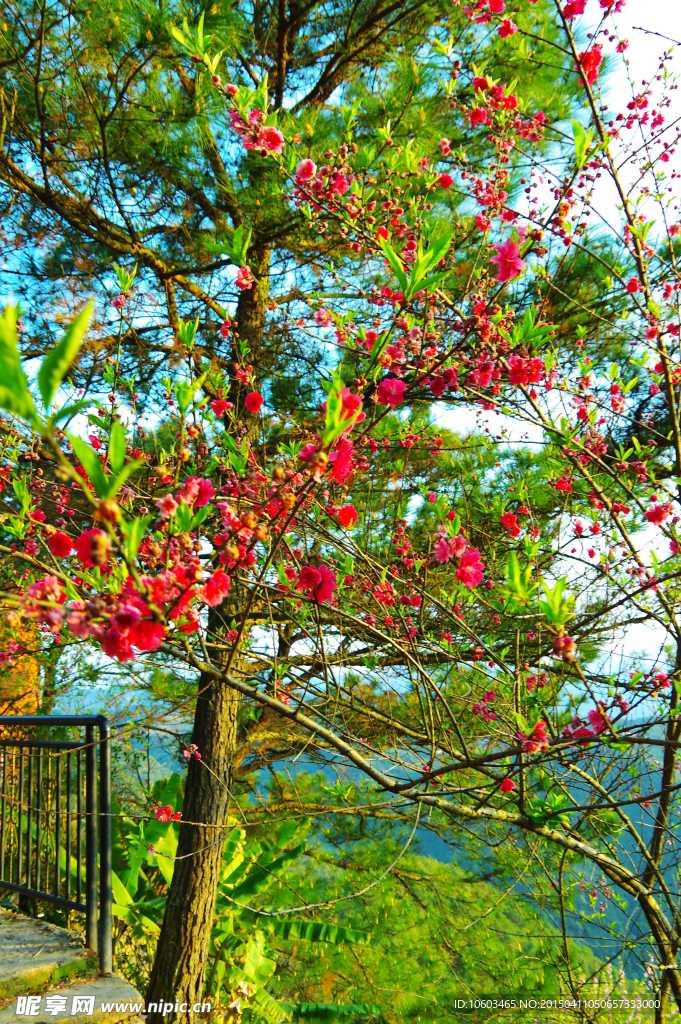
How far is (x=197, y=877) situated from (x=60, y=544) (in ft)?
11.8

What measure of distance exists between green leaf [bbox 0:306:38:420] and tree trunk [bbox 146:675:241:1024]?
3.18m

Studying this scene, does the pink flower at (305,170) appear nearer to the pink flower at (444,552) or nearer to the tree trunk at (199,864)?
the pink flower at (444,552)

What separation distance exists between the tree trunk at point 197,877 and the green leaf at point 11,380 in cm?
318

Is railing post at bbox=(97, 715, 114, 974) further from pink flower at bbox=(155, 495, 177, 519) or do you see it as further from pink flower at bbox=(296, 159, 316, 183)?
pink flower at bbox=(296, 159, 316, 183)

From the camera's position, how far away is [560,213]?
5.60 feet

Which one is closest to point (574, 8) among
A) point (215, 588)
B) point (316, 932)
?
point (215, 588)

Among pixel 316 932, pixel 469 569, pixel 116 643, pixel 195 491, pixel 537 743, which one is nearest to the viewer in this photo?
pixel 116 643

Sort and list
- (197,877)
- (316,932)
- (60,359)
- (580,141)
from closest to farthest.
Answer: (60,359)
(580,141)
(197,877)
(316,932)

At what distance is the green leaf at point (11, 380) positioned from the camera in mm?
517

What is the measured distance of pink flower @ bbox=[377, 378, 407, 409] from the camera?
4.85 feet

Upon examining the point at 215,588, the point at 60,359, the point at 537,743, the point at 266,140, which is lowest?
the point at 537,743

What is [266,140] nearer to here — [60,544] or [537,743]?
[60,544]

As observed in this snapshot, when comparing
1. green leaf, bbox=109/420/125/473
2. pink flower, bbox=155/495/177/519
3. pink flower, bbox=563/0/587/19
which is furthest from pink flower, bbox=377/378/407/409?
pink flower, bbox=563/0/587/19

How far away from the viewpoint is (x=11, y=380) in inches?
21.0
